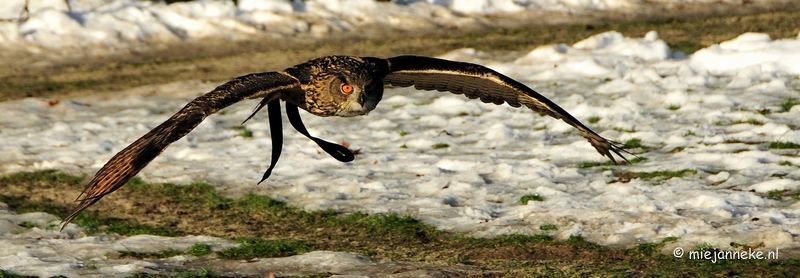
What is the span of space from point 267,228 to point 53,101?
5.45m

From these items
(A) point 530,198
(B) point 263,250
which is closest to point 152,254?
(B) point 263,250

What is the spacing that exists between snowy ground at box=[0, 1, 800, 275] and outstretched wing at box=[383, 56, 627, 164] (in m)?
1.15

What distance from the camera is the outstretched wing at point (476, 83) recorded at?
25.0ft

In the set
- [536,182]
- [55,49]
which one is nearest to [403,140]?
[536,182]

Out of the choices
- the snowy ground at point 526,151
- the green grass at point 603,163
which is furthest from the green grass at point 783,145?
the green grass at point 603,163

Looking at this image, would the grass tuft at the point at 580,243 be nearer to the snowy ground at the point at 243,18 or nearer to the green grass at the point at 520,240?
the green grass at the point at 520,240

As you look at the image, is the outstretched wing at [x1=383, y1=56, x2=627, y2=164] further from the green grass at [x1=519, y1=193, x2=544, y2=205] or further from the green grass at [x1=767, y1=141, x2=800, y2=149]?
the green grass at [x1=767, y1=141, x2=800, y2=149]

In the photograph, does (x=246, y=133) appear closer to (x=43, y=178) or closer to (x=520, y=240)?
(x=43, y=178)

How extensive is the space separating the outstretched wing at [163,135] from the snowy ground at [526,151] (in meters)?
2.00

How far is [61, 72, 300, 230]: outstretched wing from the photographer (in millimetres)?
5734

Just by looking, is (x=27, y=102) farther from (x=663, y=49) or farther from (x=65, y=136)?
(x=663, y=49)

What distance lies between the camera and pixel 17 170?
36.4ft

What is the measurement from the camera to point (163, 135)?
19.8 feet

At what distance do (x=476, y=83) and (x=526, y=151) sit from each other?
2997 millimetres
